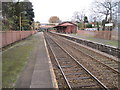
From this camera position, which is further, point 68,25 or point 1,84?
point 68,25

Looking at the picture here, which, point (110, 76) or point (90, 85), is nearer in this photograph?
point (90, 85)

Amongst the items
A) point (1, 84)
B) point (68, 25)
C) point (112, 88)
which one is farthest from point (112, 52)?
point (68, 25)

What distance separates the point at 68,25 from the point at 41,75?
60.2m

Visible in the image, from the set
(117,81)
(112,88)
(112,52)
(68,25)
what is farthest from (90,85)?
(68,25)

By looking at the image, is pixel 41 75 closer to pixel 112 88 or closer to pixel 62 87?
pixel 62 87

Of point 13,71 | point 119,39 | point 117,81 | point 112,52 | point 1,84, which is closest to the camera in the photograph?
point 1,84

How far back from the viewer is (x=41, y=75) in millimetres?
6027

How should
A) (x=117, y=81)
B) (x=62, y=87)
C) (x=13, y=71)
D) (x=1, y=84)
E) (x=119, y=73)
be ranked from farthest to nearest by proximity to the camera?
(x=119, y=73)
(x=13, y=71)
(x=117, y=81)
(x=62, y=87)
(x=1, y=84)

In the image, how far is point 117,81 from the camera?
5910mm

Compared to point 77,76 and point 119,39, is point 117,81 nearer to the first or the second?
point 77,76

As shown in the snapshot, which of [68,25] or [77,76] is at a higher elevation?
[68,25]

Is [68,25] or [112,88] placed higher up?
[68,25]

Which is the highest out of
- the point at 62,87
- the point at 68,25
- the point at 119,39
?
the point at 68,25

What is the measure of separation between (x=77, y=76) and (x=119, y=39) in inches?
654
